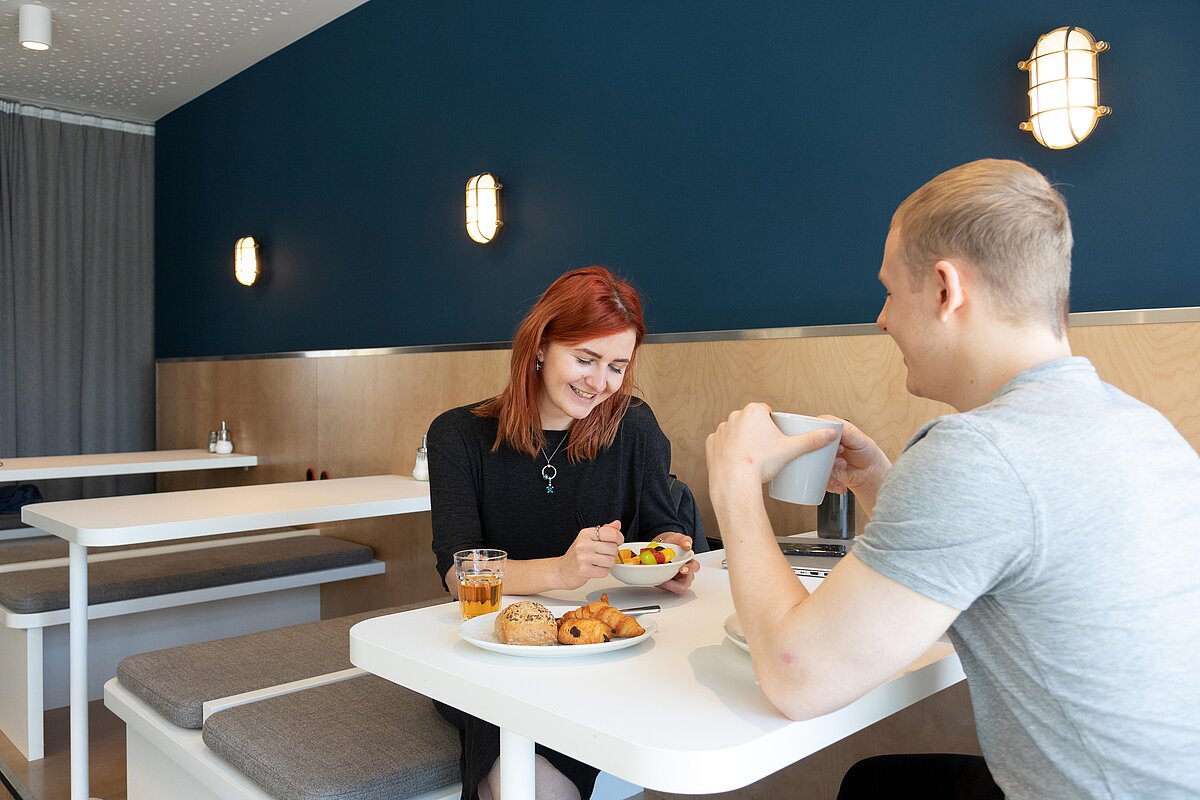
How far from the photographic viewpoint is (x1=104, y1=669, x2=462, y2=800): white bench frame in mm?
1478

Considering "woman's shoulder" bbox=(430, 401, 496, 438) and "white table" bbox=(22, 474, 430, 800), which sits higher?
"woman's shoulder" bbox=(430, 401, 496, 438)

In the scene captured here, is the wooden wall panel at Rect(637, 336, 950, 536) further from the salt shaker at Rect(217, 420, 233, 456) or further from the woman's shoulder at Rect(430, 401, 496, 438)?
the salt shaker at Rect(217, 420, 233, 456)

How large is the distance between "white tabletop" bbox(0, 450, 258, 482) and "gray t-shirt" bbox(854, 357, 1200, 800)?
11.5 feet

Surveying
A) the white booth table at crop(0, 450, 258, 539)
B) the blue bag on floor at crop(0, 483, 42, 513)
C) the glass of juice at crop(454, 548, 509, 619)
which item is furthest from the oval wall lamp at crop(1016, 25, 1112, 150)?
the blue bag on floor at crop(0, 483, 42, 513)

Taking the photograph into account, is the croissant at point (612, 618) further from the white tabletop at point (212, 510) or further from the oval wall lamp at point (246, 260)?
the oval wall lamp at point (246, 260)

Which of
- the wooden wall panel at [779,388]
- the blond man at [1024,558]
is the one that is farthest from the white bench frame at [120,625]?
the blond man at [1024,558]

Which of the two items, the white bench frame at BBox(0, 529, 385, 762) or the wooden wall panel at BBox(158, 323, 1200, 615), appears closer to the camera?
the wooden wall panel at BBox(158, 323, 1200, 615)

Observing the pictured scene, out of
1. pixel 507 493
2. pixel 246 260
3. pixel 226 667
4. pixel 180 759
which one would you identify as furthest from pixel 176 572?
pixel 246 260

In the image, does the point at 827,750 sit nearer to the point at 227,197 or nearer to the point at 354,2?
the point at 354,2

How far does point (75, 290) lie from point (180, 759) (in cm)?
434

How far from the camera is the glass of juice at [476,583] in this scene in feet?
4.16

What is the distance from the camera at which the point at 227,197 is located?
4.84m

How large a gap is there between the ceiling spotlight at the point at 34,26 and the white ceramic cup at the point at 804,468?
156 inches

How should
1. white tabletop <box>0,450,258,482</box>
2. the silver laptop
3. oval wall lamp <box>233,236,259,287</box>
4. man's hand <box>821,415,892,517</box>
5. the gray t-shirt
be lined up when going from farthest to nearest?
oval wall lamp <box>233,236,259,287</box> → white tabletop <box>0,450,258,482</box> → the silver laptop → man's hand <box>821,415,892,517</box> → the gray t-shirt
